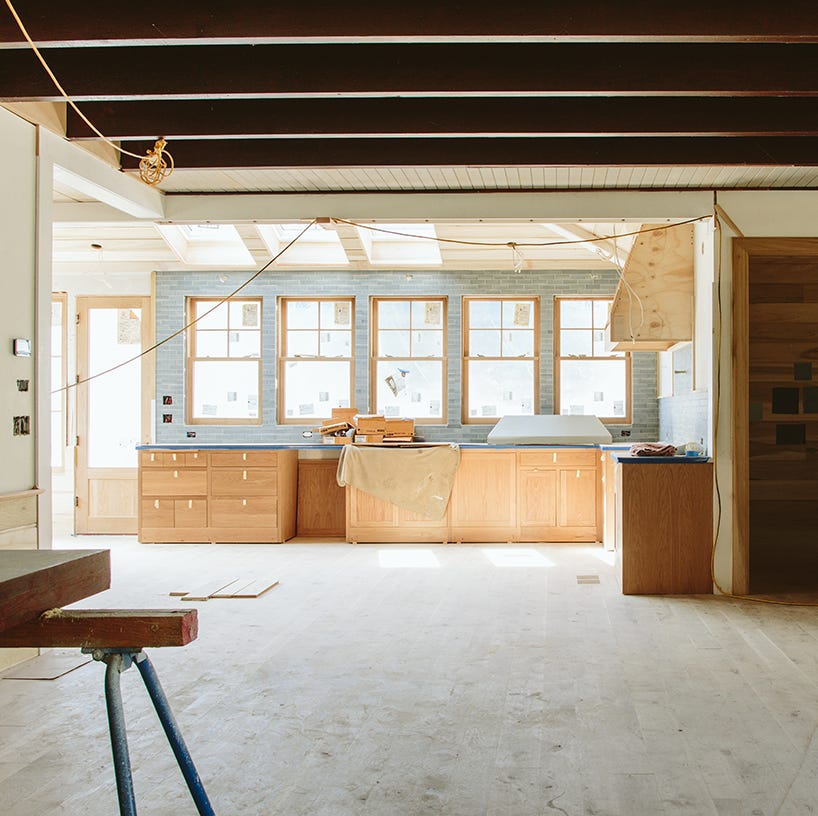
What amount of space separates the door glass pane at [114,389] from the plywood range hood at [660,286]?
16.5 ft

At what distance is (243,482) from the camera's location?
25.3 feet

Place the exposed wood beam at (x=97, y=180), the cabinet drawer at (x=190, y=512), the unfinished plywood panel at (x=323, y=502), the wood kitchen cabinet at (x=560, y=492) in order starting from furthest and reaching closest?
the unfinished plywood panel at (x=323, y=502) < the cabinet drawer at (x=190, y=512) < the wood kitchen cabinet at (x=560, y=492) < the exposed wood beam at (x=97, y=180)

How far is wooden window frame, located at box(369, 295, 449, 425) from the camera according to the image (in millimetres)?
8500

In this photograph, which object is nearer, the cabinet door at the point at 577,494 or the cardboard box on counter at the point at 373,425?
the cabinet door at the point at 577,494

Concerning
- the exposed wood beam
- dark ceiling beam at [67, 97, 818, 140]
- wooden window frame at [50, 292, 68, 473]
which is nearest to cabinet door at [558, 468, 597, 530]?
dark ceiling beam at [67, 97, 818, 140]

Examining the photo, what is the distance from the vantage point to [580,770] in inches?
108

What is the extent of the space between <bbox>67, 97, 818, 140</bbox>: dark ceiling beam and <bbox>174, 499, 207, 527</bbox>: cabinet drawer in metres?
4.10

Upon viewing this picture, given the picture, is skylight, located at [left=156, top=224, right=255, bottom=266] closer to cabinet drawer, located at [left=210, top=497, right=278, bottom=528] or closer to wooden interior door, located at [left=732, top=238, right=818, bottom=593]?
cabinet drawer, located at [left=210, top=497, right=278, bottom=528]

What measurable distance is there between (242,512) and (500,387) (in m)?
2.93

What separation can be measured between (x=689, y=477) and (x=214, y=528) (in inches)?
173

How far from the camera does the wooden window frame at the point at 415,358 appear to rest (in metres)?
8.50

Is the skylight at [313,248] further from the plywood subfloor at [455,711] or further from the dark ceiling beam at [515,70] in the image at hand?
the dark ceiling beam at [515,70]

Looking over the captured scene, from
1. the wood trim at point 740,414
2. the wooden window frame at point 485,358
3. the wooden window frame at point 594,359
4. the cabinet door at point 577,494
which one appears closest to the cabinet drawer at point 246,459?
the wooden window frame at point 485,358

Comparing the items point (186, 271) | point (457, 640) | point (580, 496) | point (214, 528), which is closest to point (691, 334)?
point (580, 496)
